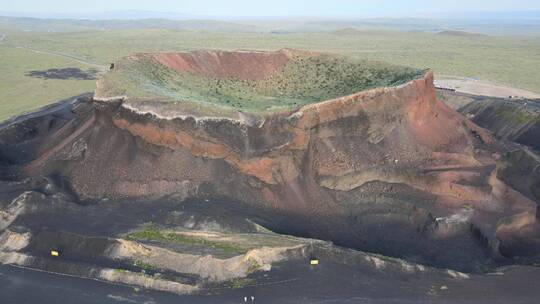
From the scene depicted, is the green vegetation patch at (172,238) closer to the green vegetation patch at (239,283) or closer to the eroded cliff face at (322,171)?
the green vegetation patch at (239,283)

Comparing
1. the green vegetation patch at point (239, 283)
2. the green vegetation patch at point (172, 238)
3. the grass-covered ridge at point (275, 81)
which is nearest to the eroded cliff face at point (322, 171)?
the green vegetation patch at point (172, 238)

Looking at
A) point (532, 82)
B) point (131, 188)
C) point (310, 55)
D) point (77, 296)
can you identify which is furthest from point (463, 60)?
point (77, 296)

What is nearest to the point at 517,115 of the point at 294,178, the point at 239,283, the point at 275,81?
the point at 275,81

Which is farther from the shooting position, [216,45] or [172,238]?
[216,45]

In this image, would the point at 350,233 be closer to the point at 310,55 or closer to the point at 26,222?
the point at 26,222

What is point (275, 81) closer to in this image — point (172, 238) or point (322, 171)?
point (322, 171)

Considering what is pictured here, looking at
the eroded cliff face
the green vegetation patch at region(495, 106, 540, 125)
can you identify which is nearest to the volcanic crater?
the eroded cliff face

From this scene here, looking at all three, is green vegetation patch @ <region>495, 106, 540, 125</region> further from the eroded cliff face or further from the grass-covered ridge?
the eroded cliff face
